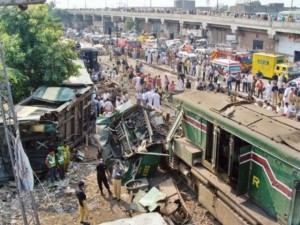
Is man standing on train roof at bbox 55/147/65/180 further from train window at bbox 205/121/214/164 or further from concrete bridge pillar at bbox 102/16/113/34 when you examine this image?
concrete bridge pillar at bbox 102/16/113/34

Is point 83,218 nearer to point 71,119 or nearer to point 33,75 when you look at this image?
point 71,119

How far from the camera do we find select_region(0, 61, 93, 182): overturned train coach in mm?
12172

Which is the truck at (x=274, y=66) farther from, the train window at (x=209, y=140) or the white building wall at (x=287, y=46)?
the train window at (x=209, y=140)

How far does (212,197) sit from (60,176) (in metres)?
5.14

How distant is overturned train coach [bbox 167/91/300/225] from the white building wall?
30.1 m

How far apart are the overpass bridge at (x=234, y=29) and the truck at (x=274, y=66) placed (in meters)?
8.80

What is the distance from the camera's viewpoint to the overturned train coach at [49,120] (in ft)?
39.9

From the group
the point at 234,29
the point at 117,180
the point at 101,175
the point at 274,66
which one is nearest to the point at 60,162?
the point at 101,175

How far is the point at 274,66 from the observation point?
2906cm

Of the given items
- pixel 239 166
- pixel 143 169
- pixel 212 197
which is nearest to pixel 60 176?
pixel 143 169

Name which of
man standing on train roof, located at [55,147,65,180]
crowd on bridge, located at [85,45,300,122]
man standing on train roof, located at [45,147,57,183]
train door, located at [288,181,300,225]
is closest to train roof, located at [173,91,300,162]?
train door, located at [288,181,300,225]

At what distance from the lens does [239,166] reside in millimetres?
8992

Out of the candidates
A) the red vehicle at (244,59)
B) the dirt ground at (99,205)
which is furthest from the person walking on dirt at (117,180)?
the red vehicle at (244,59)

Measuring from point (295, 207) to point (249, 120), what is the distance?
2460 mm
